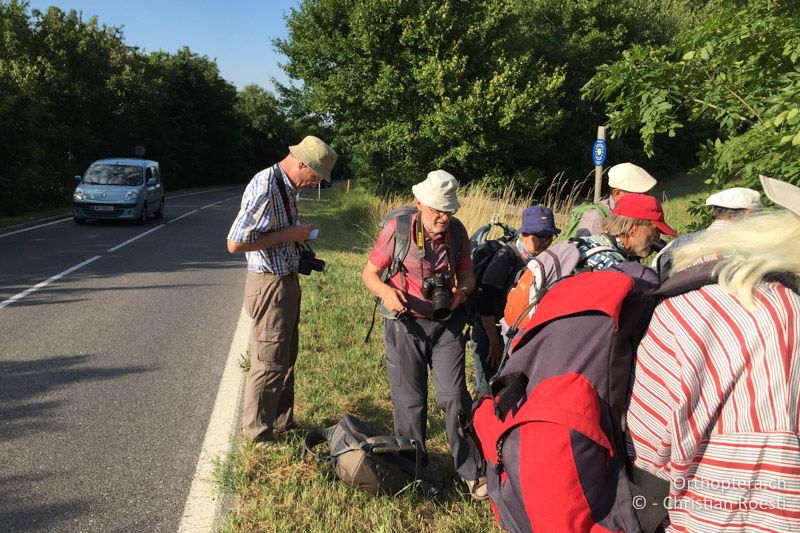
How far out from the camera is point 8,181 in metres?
16.6

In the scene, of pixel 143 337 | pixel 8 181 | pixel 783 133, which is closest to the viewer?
pixel 783 133

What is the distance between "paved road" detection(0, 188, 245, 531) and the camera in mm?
3129

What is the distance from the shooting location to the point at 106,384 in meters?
4.73

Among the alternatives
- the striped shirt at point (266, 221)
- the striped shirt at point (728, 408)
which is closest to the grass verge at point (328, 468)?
the striped shirt at point (266, 221)

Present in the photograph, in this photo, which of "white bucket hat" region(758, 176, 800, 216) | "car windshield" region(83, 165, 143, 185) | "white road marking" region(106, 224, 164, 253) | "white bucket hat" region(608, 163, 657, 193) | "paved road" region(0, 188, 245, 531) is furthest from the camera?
"car windshield" region(83, 165, 143, 185)

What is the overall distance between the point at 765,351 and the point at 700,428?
22 centimetres

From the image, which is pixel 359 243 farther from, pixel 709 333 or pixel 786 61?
pixel 709 333

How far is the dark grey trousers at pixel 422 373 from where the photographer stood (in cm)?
340

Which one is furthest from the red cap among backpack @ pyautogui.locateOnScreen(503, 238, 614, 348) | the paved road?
the paved road

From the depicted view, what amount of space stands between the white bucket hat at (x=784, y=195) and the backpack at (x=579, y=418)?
0.35 meters

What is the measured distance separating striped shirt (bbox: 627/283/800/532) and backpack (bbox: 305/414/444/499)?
6.41ft

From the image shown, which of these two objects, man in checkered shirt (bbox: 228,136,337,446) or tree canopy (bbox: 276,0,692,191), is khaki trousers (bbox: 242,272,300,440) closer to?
man in checkered shirt (bbox: 228,136,337,446)

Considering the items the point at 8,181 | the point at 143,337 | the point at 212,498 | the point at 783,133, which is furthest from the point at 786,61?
the point at 8,181

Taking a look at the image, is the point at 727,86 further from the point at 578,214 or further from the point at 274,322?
the point at 274,322
